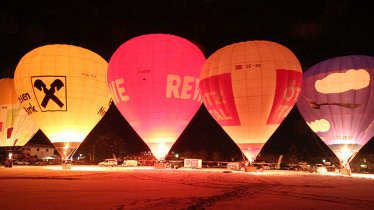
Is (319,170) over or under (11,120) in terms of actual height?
under

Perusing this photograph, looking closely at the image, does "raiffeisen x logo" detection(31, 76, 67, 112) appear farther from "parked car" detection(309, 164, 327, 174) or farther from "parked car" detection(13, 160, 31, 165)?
"parked car" detection(309, 164, 327, 174)

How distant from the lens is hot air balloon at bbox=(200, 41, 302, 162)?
915 inches

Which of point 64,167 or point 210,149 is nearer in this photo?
point 64,167

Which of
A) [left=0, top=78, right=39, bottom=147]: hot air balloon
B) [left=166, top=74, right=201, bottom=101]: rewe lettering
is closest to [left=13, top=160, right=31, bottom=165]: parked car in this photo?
[left=0, top=78, right=39, bottom=147]: hot air balloon

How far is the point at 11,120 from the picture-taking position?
35.4 metres

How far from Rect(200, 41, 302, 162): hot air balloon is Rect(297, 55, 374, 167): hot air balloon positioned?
4.21 m

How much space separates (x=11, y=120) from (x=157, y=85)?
680 inches

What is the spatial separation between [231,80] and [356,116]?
9.62 m

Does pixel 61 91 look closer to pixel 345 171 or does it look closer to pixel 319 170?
pixel 319 170

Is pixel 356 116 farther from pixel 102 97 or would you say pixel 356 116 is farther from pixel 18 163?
pixel 18 163

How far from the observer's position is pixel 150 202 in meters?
10.4

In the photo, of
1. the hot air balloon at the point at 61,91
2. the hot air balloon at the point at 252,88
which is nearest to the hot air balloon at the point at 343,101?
the hot air balloon at the point at 252,88

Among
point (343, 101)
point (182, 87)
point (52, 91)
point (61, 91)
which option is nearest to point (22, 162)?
point (52, 91)

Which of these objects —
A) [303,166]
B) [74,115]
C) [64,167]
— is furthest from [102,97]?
[303,166]
